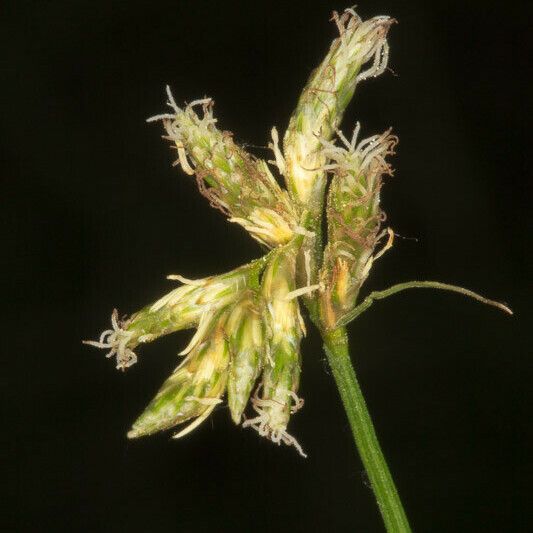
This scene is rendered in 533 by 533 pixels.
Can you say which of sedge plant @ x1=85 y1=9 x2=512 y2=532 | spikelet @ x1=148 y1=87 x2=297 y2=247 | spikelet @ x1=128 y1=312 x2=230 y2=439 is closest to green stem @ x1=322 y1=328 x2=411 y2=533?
sedge plant @ x1=85 y1=9 x2=512 y2=532

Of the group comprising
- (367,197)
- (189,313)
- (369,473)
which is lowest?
(369,473)

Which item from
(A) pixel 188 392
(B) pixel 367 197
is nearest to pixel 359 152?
(B) pixel 367 197

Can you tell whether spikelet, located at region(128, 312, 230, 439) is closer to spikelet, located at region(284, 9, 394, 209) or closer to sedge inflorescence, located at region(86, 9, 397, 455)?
sedge inflorescence, located at region(86, 9, 397, 455)

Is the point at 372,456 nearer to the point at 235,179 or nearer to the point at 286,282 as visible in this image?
the point at 286,282

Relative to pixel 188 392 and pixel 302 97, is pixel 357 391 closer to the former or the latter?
pixel 188 392

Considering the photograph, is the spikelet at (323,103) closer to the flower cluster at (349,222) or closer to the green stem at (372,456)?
the flower cluster at (349,222)

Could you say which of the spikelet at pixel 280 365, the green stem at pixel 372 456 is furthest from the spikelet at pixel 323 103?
the green stem at pixel 372 456

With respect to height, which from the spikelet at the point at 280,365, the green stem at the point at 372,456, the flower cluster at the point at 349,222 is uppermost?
the flower cluster at the point at 349,222

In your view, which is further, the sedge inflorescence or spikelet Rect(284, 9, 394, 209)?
spikelet Rect(284, 9, 394, 209)
